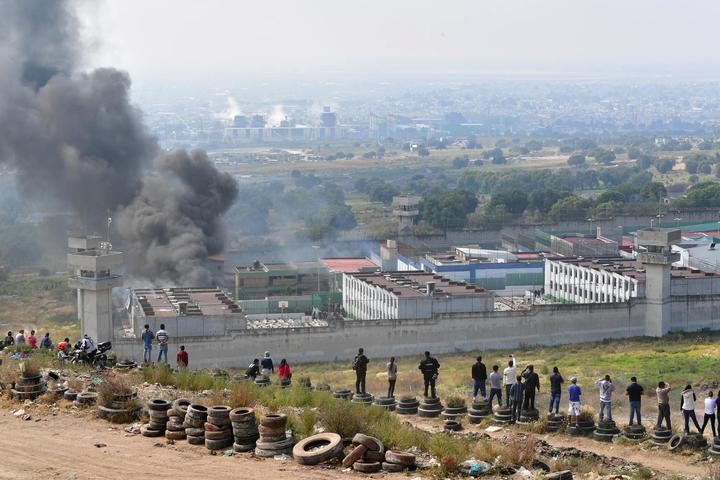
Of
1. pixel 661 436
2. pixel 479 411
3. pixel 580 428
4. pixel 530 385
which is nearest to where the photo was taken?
pixel 661 436

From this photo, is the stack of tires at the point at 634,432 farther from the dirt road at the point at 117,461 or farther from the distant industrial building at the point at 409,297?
the distant industrial building at the point at 409,297

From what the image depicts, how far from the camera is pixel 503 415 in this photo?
22734mm

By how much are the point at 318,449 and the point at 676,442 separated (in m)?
7.63

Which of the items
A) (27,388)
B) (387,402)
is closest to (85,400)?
(27,388)

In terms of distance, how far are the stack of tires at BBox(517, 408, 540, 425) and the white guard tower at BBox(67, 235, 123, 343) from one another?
1717cm

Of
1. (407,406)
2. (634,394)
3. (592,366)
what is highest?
(634,394)

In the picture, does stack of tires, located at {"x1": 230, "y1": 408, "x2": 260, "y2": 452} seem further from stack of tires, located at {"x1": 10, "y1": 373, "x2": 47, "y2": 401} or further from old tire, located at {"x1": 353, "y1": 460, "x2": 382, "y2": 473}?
stack of tires, located at {"x1": 10, "y1": 373, "x2": 47, "y2": 401}

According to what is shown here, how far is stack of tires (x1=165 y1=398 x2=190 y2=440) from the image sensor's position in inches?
683

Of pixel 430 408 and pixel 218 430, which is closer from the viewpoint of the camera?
pixel 218 430

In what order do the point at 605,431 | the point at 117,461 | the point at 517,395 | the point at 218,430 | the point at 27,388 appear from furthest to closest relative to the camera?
the point at 517,395
the point at 605,431
the point at 27,388
the point at 218,430
the point at 117,461

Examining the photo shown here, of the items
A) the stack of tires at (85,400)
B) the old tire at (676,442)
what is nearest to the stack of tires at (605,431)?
the old tire at (676,442)

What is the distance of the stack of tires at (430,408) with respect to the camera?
24.1 metres

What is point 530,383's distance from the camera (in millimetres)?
22469

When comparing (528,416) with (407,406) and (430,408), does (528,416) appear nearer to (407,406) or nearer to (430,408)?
(430,408)
